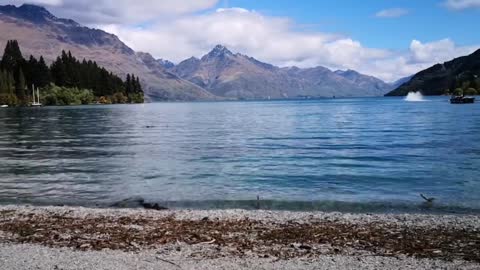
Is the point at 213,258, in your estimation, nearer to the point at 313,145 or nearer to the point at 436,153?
the point at 436,153

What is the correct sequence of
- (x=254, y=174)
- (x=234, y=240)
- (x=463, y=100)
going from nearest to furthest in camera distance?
(x=234, y=240) < (x=254, y=174) < (x=463, y=100)

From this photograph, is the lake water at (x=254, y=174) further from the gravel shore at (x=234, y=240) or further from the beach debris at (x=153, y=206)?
the gravel shore at (x=234, y=240)

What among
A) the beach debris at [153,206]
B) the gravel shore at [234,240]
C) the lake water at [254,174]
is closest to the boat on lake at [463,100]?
the lake water at [254,174]

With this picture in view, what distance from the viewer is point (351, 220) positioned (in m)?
18.6

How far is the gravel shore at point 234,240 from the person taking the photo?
12695 millimetres

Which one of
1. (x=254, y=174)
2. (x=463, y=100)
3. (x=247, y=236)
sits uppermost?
(x=463, y=100)

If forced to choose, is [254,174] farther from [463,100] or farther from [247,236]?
[463,100]

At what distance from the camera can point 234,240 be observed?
1529cm

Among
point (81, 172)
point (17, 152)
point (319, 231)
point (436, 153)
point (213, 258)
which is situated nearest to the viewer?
point (213, 258)

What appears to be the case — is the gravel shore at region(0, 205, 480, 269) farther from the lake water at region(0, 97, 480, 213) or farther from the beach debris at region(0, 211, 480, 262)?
the lake water at region(0, 97, 480, 213)

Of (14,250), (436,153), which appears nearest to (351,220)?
(14,250)

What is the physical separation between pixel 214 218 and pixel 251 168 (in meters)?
16.7

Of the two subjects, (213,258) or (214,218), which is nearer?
(213,258)

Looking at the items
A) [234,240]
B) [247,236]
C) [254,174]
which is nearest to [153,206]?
[247,236]
